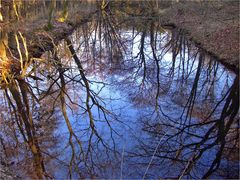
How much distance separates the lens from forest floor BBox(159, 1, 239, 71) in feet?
40.3

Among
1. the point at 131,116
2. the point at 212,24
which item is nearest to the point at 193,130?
the point at 131,116

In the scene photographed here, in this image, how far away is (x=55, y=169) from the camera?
20.8ft

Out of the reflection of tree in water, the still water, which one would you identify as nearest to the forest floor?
the still water

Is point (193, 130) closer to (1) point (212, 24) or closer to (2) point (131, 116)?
(2) point (131, 116)

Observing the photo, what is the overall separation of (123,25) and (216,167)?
18201 millimetres

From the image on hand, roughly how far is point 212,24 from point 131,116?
1031 cm

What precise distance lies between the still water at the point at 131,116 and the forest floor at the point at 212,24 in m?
0.55

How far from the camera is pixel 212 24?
16.4 m

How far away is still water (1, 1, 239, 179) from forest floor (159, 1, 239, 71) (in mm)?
552

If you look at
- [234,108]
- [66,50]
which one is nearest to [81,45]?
[66,50]

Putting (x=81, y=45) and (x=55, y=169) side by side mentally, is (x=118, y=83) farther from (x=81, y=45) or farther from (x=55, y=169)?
(x=81, y=45)

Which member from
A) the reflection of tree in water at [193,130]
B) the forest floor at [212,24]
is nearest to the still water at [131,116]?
the reflection of tree in water at [193,130]

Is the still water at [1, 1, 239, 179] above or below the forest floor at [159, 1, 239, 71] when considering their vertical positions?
below

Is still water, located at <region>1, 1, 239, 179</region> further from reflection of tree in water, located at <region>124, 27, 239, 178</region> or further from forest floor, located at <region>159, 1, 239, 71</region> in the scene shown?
forest floor, located at <region>159, 1, 239, 71</region>
